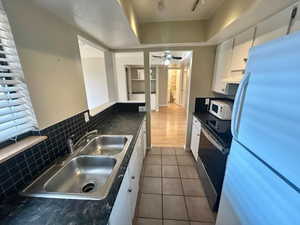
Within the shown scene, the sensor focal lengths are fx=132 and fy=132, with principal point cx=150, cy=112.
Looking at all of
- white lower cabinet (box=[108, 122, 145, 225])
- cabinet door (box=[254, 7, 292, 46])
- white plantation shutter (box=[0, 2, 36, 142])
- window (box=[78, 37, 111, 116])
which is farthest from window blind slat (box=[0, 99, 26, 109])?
cabinet door (box=[254, 7, 292, 46])

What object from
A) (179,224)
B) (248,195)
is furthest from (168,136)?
(248,195)

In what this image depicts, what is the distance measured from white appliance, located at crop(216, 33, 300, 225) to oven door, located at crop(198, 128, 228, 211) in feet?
1.57

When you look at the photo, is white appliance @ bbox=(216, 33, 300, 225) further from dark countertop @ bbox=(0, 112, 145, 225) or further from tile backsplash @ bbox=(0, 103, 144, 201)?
tile backsplash @ bbox=(0, 103, 144, 201)

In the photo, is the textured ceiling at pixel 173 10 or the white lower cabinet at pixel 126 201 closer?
the white lower cabinet at pixel 126 201

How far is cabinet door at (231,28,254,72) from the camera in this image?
150 cm

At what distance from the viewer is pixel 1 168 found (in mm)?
753

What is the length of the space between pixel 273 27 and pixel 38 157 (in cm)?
222

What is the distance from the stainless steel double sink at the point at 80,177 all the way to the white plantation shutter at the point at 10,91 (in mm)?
369

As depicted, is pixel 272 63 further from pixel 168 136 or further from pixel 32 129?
pixel 168 136

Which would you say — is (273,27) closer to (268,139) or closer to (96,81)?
(268,139)

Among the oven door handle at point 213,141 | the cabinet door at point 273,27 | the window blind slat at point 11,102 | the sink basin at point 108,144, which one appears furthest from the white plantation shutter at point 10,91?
the cabinet door at point 273,27

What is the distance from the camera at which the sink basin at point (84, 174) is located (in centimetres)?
106

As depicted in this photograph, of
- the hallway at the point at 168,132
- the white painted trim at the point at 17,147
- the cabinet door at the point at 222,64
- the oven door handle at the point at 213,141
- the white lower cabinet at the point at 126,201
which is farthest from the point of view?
the hallway at the point at 168,132

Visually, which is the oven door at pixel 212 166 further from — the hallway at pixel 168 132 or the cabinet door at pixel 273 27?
the hallway at pixel 168 132
